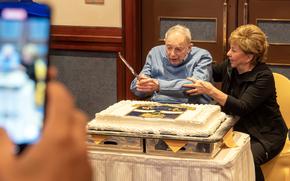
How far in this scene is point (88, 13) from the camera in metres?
4.49

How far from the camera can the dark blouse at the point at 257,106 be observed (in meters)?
2.92

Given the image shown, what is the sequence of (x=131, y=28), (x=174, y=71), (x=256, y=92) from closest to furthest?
(x=256, y=92), (x=174, y=71), (x=131, y=28)

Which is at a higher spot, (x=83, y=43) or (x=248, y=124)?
(x=83, y=43)

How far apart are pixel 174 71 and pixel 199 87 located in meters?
0.25

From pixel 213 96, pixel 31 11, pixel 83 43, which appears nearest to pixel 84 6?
pixel 83 43

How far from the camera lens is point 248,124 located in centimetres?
301

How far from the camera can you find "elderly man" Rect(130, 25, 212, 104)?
308 cm

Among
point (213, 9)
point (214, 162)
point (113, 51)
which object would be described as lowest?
point (214, 162)

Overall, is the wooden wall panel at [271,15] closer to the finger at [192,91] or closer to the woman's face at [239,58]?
the woman's face at [239,58]

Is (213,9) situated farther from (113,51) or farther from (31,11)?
(31,11)

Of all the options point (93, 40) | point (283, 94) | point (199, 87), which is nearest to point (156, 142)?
point (199, 87)

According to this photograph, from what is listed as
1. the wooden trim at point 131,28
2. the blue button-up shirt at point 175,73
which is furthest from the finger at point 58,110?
the wooden trim at point 131,28

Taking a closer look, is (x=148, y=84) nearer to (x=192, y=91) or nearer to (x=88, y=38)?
(x=192, y=91)

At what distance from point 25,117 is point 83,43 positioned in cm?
387
